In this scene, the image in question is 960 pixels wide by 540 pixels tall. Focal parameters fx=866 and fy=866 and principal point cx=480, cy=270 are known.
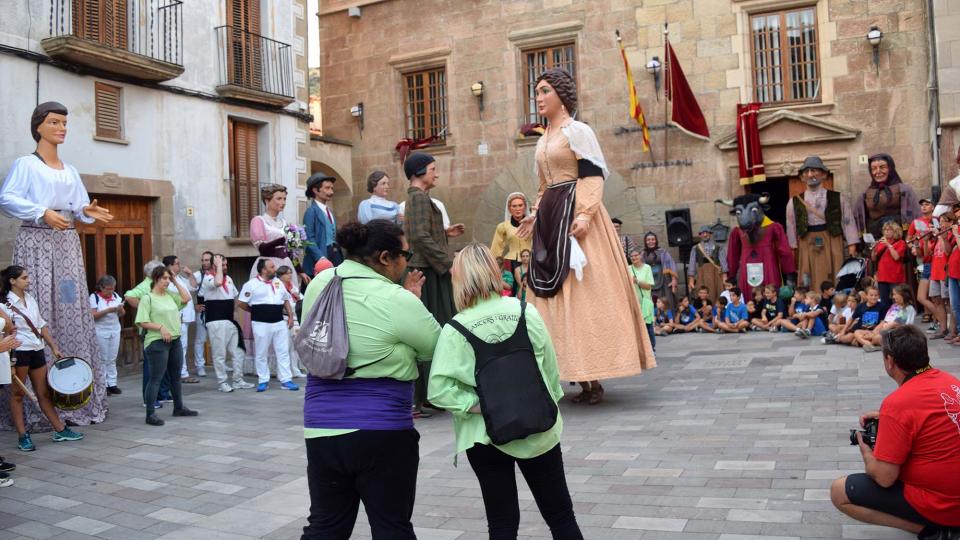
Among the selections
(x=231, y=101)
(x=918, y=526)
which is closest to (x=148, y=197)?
(x=231, y=101)

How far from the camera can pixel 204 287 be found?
9523mm

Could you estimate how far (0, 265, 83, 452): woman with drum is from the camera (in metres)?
6.41

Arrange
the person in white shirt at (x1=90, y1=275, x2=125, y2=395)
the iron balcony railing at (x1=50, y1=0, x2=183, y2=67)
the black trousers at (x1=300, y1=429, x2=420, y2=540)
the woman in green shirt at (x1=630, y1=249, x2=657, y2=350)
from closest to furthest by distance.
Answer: the black trousers at (x1=300, y1=429, x2=420, y2=540), the person in white shirt at (x1=90, y1=275, x2=125, y2=395), the woman in green shirt at (x1=630, y1=249, x2=657, y2=350), the iron balcony railing at (x1=50, y1=0, x2=183, y2=67)

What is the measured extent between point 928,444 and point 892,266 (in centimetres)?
769

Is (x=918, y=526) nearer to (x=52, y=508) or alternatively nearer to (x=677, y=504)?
(x=677, y=504)

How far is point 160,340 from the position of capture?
7348mm

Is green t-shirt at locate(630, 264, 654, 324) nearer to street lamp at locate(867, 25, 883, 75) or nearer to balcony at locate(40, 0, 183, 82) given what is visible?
street lamp at locate(867, 25, 883, 75)

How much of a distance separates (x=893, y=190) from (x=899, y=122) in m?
2.46

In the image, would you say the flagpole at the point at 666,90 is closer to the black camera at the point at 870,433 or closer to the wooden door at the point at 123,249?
the wooden door at the point at 123,249

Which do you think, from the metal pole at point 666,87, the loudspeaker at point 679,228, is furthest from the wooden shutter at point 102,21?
the loudspeaker at point 679,228

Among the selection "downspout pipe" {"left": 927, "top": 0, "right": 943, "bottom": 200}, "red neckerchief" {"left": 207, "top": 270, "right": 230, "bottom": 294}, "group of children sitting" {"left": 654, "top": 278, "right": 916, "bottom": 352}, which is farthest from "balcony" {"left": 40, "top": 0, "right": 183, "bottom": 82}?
"downspout pipe" {"left": 927, "top": 0, "right": 943, "bottom": 200}

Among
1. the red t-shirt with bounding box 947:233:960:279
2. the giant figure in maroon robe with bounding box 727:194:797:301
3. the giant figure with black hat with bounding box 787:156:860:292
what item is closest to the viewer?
the red t-shirt with bounding box 947:233:960:279

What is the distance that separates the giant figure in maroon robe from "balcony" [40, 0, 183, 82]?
8274mm

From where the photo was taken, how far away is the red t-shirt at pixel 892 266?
33.5 feet
